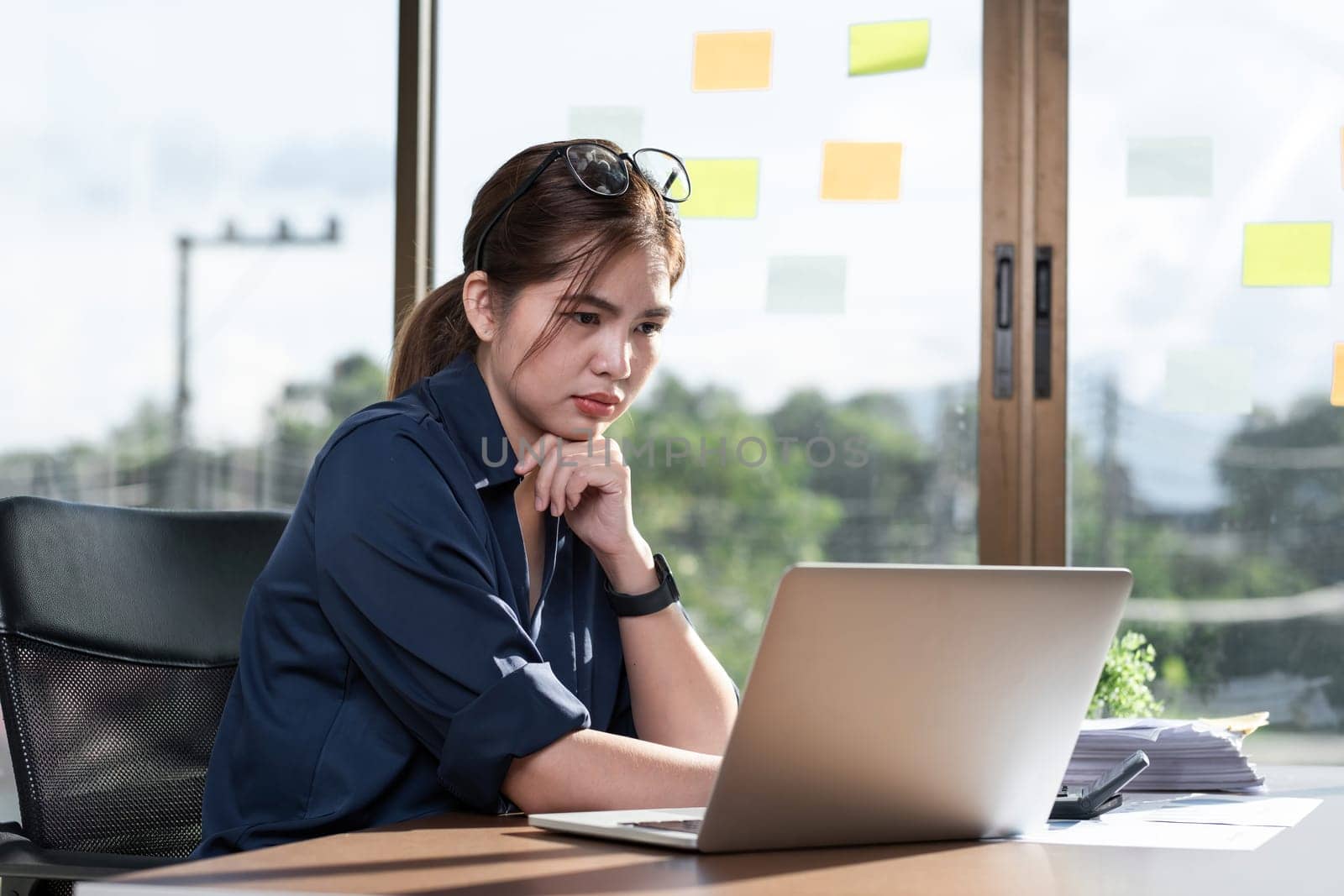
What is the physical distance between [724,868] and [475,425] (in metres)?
0.61

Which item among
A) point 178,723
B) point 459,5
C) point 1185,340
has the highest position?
point 459,5

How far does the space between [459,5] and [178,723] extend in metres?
1.43

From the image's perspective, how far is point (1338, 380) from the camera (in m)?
2.11

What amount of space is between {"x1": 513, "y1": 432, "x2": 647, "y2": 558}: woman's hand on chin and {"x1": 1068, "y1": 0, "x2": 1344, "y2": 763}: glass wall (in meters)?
1.05

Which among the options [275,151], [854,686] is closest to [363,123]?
[275,151]

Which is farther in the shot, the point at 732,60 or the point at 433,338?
the point at 732,60

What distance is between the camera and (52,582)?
4.54 ft

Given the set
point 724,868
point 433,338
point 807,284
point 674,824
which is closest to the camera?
point 724,868

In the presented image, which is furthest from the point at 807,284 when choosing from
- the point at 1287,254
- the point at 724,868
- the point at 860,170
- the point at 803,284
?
the point at 724,868

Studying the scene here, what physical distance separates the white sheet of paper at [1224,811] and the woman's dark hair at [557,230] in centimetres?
65

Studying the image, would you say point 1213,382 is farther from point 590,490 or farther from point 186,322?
point 186,322

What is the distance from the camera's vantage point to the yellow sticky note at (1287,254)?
6.95 ft

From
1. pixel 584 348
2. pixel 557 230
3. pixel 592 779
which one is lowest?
pixel 592 779

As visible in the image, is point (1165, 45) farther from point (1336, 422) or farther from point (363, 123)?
point (363, 123)
